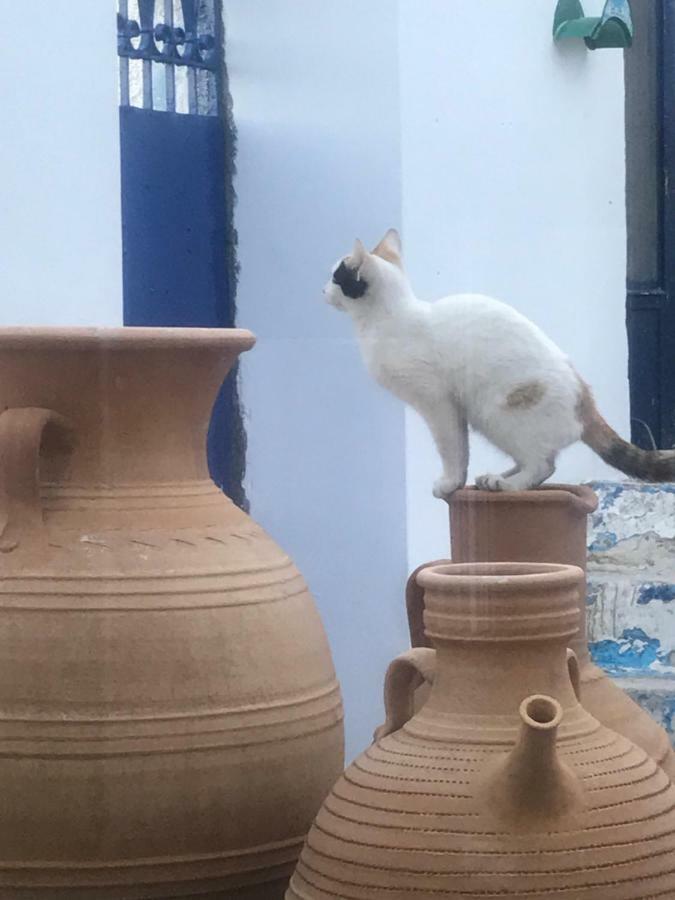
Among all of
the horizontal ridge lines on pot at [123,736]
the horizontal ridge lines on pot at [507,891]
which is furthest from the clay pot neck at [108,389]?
the horizontal ridge lines on pot at [507,891]

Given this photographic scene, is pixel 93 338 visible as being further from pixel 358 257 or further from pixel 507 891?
pixel 507 891

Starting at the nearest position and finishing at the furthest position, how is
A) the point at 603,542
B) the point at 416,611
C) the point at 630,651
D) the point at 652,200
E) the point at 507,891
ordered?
the point at 507,891 < the point at 416,611 < the point at 630,651 < the point at 603,542 < the point at 652,200

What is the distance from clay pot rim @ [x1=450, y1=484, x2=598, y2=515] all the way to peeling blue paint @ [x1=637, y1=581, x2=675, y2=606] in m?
0.79

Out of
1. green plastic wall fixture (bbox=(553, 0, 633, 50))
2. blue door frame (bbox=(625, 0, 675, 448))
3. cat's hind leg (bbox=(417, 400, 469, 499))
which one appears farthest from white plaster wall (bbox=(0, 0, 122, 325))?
blue door frame (bbox=(625, 0, 675, 448))

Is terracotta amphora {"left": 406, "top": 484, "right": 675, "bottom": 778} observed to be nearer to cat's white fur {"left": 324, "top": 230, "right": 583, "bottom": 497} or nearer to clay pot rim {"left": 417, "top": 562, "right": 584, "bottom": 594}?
cat's white fur {"left": 324, "top": 230, "right": 583, "bottom": 497}

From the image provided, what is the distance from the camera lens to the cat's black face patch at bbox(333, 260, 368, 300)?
4.82 ft

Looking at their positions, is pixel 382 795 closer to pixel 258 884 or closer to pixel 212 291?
pixel 258 884

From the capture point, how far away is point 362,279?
4.82ft

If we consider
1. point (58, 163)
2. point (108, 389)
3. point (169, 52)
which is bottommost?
point (108, 389)

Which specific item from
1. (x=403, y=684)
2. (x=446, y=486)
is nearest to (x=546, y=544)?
(x=446, y=486)

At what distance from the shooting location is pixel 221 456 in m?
1.71

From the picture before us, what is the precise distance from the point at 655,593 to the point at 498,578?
121 cm

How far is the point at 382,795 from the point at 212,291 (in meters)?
0.88

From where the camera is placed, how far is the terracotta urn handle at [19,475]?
1.20m
